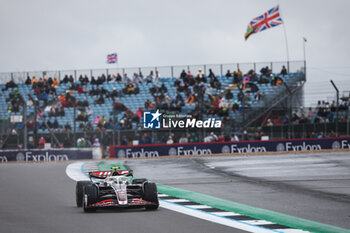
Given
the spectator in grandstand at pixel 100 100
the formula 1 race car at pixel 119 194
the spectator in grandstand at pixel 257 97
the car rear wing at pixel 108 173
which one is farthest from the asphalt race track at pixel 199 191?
the spectator in grandstand at pixel 100 100

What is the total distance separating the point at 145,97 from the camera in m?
38.5

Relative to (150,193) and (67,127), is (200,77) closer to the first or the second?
(67,127)

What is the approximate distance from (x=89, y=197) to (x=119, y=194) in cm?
46

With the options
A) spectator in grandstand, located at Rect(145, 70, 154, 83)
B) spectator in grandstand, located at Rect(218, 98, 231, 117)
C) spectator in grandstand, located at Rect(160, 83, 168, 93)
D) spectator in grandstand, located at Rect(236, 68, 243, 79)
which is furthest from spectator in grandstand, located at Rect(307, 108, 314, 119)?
spectator in grandstand, located at Rect(145, 70, 154, 83)

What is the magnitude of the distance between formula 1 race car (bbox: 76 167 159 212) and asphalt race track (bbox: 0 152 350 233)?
0.18 metres

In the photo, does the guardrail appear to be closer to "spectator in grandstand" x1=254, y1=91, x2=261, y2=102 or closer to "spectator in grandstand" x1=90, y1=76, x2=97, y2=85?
"spectator in grandstand" x1=254, y1=91, x2=261, y2=102

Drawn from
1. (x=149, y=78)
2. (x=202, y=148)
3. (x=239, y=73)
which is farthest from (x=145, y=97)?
(x=202, y=148)

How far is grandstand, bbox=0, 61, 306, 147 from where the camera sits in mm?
30891

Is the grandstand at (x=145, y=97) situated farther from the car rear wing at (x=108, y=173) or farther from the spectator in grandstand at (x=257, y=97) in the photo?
the car rear wing at (x=108, y=173)

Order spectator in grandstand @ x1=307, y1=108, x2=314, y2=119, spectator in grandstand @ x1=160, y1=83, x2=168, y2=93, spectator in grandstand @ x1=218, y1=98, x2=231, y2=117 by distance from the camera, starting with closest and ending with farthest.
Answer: spectator in grandstand @ x1=307, y1=108, x2=314, y2=119 < spectator in grandstand @ x1=218, y1=98, x2=231, y2=117 < spectator in grandstand @ x1=160, y1=83, x2=168, y2=93

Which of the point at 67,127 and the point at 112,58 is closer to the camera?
the point at 67,127

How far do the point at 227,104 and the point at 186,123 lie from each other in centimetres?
399

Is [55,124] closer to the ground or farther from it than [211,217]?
farther from it

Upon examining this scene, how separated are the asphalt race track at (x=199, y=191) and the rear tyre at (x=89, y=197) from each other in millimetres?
215
